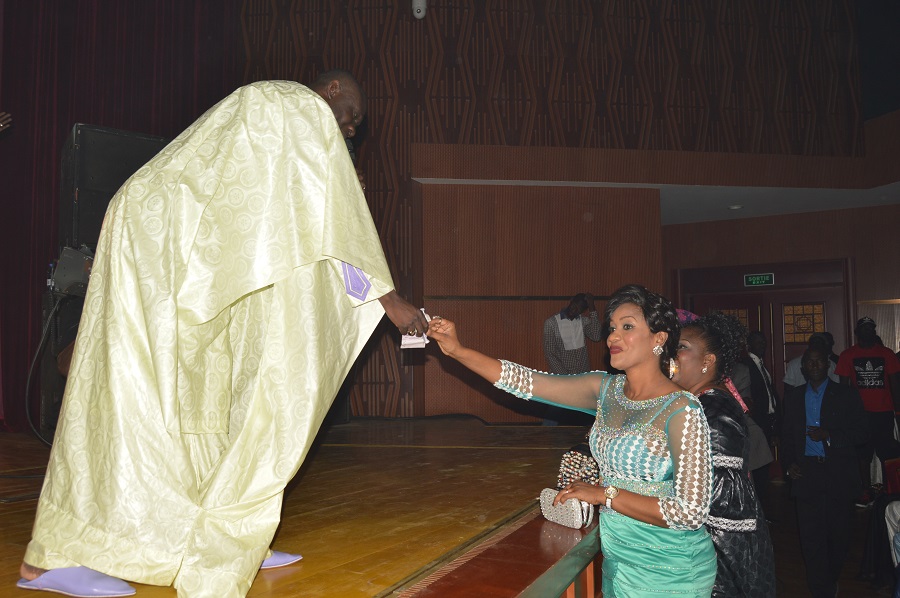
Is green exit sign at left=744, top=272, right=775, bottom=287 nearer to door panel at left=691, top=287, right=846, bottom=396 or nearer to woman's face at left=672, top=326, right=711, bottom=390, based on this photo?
door panel at left=691, top=287, right=846, bottom=396

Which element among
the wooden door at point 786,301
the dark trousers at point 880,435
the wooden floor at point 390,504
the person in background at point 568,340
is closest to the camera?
the wooden floor at point 390,504

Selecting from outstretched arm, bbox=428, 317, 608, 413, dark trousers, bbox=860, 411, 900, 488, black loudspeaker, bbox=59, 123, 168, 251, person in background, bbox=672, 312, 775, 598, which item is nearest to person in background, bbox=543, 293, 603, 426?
dark trousers, bbox=860, 411, 900, 488

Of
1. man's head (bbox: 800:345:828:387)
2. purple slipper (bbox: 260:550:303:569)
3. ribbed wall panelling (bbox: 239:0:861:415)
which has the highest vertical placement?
ribbed wall panelling (bbox: 239:0:861:415)

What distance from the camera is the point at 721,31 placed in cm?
763

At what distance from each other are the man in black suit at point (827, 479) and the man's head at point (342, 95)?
10.5 feet

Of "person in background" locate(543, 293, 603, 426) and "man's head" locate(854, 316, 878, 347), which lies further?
"person in background" locate(543, 293, 603, 426)

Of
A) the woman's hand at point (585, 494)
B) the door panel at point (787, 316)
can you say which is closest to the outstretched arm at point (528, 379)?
the woman's hand at point (585, 494)

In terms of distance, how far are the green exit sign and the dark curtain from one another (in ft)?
23.9

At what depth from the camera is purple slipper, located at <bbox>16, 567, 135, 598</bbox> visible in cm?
173

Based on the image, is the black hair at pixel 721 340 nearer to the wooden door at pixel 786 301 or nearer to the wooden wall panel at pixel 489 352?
the wooden wall panel at pixel 489 352

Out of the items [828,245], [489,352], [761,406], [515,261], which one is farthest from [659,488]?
[828,245]

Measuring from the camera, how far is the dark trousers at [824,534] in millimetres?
4043

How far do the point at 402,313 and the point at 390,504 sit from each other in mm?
1051

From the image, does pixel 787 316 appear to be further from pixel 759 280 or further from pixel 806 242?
pixel 806 242
